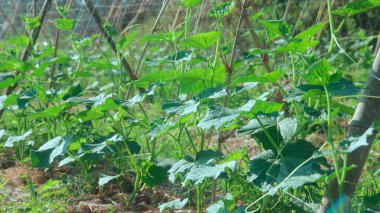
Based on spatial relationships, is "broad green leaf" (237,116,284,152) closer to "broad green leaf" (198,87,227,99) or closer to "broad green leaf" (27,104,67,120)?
A: "broad green leaf" (198,87,227,99)

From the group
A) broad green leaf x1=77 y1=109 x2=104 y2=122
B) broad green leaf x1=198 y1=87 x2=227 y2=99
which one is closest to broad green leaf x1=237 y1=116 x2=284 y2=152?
broad green leaf x1=198 y1=87 x2=227 y2=99

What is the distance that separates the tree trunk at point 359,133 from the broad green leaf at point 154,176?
28.2 inches

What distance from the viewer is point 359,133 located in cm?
186

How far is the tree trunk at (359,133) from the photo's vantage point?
184cm

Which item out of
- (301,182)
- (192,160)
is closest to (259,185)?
(301,182)

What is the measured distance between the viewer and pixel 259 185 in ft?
6.20

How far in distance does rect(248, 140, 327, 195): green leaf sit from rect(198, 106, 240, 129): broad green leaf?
6.1 inches

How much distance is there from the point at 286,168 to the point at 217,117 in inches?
8.9

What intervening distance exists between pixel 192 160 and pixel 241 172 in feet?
1.41

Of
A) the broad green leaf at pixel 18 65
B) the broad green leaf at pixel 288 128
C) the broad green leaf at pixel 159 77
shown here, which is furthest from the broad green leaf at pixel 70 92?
the broad green leaf at pixel 288 128

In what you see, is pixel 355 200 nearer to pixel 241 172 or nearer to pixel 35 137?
pixel 241 172

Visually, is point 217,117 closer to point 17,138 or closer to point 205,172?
point 205,172

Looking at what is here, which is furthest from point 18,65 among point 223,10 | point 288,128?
point 288,128

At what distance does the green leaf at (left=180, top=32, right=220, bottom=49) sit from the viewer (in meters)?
2.17
